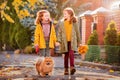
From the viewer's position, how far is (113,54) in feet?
22.9

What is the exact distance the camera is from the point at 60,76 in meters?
5.14

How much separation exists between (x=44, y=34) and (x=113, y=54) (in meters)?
2.24

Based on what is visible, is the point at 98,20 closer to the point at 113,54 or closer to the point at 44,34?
the point at 113,54

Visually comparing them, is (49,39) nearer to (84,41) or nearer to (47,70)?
(47,70)

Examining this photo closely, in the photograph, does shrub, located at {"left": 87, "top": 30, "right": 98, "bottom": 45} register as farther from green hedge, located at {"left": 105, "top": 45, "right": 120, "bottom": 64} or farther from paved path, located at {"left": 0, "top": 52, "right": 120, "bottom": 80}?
green hedge, located at {"left": 105, "top": 45, "right": 120, "bottom": 64}

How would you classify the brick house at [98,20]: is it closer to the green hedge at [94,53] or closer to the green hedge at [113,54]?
the green hedge at [94,53]

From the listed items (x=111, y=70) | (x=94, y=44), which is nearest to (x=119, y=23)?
(x=94, y=44)

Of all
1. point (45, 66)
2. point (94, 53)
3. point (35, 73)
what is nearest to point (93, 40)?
point (94, 53)

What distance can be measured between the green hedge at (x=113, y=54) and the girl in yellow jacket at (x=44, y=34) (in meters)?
2.13

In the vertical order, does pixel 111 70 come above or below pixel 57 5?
below

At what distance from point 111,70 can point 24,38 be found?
299cm

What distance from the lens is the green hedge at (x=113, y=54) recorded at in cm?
693

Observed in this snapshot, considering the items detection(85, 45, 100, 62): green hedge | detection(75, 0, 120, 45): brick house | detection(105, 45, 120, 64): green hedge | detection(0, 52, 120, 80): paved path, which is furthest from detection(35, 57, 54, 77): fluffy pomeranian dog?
detection(75, 0, 120, 45): brick house

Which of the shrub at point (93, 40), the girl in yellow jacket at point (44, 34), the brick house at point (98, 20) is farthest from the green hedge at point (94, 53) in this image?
the girl in yellow jacket at point (44, 34)
